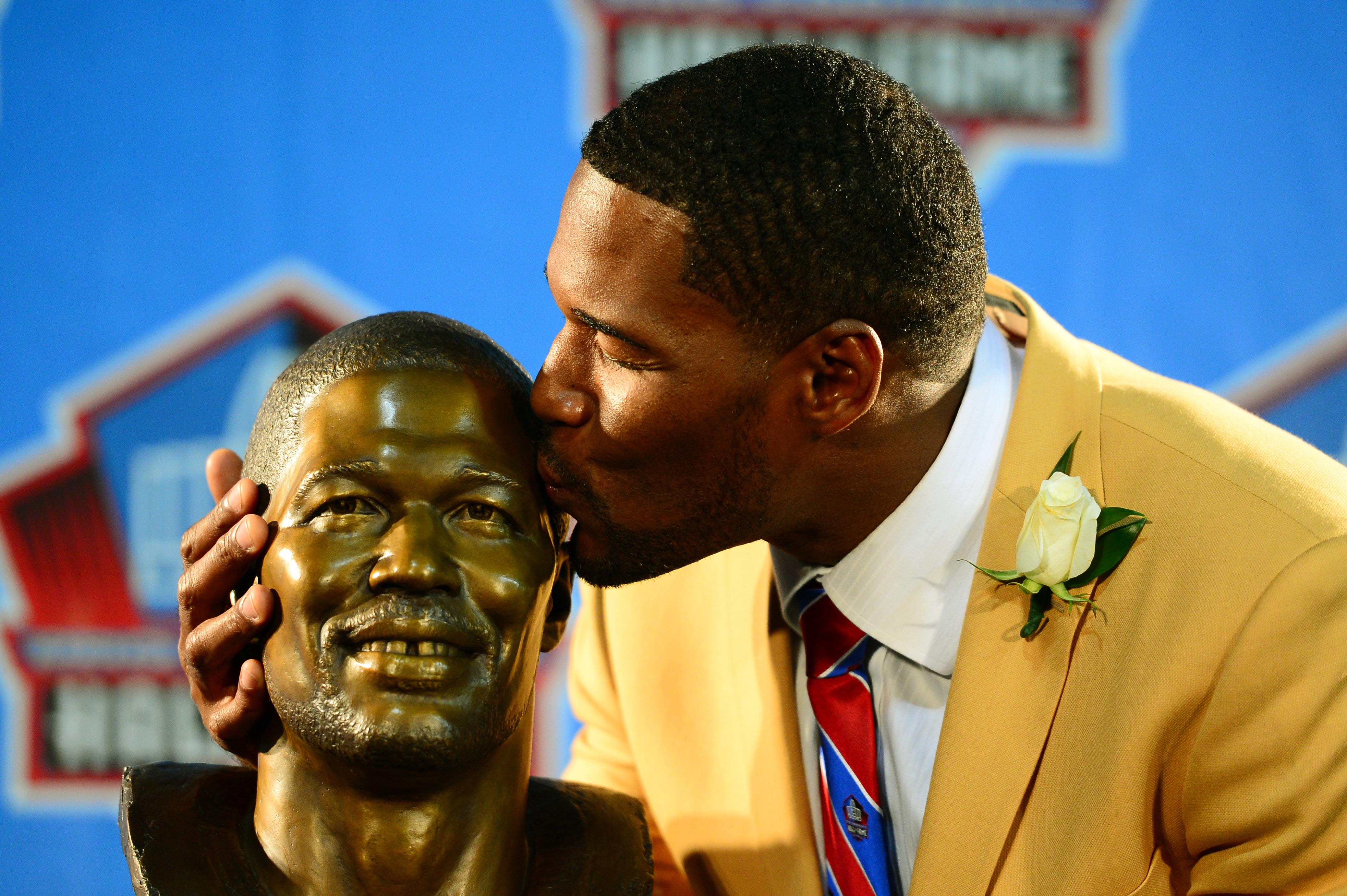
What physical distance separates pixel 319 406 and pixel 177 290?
6.15ft

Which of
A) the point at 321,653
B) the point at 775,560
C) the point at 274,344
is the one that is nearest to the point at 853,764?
the point at 775,560

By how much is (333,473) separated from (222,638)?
0.26 m

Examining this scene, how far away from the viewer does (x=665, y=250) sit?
1676 mm

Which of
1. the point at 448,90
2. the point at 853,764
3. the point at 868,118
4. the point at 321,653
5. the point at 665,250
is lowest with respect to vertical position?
the point at 853,764

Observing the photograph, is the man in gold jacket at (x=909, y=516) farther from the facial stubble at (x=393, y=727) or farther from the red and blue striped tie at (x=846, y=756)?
the facial stubble at (x=393, y=727)

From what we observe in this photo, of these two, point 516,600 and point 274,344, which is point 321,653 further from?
point 274,344

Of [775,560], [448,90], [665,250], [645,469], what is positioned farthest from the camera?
[448,90]

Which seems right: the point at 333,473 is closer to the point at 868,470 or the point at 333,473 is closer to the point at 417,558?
the point at 417,558

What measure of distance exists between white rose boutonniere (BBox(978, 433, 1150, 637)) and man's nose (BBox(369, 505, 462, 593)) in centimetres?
71

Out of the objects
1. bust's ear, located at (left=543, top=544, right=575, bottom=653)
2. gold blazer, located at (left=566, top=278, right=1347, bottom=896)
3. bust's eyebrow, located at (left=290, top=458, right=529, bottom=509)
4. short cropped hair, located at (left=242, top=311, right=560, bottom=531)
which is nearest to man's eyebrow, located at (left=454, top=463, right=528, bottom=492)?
bust's eyebrow, located at (left=290, top=458, right=529, bottom=509)

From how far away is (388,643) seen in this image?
155 cm

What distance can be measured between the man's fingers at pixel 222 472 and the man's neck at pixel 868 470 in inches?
32.5

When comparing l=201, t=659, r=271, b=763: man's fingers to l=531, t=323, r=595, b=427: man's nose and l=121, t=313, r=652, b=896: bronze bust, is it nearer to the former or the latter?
l=121, t=313, r=652, b=896: bronze bust

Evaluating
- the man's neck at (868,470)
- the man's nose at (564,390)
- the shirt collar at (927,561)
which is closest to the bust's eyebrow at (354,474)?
the man's nose at (564,390)
